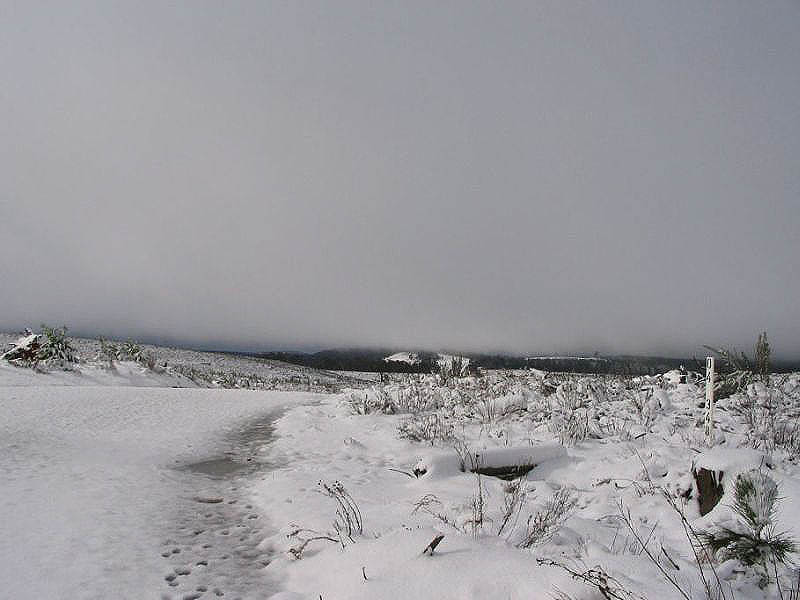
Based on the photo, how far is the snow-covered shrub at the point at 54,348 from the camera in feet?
57.7

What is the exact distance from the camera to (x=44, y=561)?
2.76 m

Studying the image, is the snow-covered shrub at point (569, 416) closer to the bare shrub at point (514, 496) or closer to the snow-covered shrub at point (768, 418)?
the bare shrub at point (514, 496)

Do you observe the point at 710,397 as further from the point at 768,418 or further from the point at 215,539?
the point at 215,539

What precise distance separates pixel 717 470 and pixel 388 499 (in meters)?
3.09

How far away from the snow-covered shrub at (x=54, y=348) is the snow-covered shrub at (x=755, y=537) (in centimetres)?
2111

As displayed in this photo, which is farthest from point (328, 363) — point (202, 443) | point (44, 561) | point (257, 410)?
point (44, 561)

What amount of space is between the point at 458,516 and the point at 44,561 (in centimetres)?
292

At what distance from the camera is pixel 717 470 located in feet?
12.6

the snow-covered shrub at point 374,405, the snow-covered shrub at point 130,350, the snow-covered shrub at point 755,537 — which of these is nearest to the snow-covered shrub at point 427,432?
the snow-covered shrub at point 374,405

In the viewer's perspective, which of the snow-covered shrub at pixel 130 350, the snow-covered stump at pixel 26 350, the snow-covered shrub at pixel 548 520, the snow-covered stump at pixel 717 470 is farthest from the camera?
the snow-covered shrub at pixel 130 350

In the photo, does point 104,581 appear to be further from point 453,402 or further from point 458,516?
point 453,402

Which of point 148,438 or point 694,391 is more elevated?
point 694,391

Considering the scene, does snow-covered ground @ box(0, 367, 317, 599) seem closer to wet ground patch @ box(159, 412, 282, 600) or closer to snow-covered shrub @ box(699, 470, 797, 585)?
wet ground patch @ box(159, 412, 282, 600)

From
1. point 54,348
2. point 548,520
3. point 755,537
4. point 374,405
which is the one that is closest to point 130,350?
point 54,348
